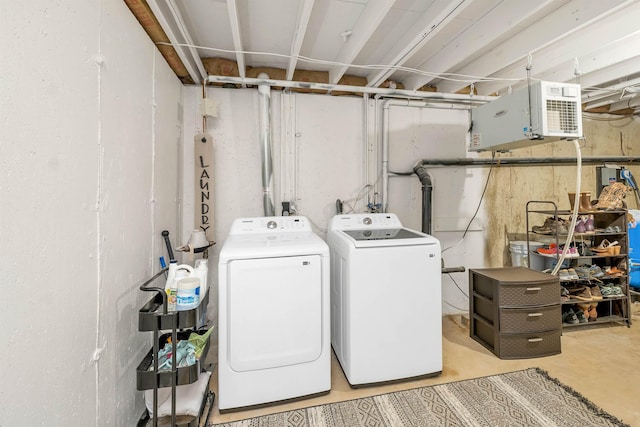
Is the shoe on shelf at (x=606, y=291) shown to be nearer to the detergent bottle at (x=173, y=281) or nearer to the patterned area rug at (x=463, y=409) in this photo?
the patterned area rug at (x=463, y=409)

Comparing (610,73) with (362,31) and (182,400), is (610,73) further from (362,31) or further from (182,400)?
(182,400)

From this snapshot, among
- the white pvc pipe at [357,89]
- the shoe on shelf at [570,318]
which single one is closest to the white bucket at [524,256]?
A: the shoe on shelf at [570,318]

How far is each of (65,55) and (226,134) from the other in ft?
5.30

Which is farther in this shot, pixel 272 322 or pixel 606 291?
pixel 606 291

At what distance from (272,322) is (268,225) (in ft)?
2.69

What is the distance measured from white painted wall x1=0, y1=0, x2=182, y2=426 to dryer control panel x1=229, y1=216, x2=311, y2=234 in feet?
2.20

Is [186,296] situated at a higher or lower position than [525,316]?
higher

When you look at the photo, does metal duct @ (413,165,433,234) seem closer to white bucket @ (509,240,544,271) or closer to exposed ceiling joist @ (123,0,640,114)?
exposed ceiling joist @ (123,0,640,114)

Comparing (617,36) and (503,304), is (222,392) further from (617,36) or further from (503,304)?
(617,36)

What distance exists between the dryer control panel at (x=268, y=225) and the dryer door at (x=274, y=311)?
1.92 feet

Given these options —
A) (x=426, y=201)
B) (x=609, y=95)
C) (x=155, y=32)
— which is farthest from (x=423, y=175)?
(x=155, y=32)

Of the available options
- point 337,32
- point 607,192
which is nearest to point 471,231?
point 607,192

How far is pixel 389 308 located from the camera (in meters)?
1.95

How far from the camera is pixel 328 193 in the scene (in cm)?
286
